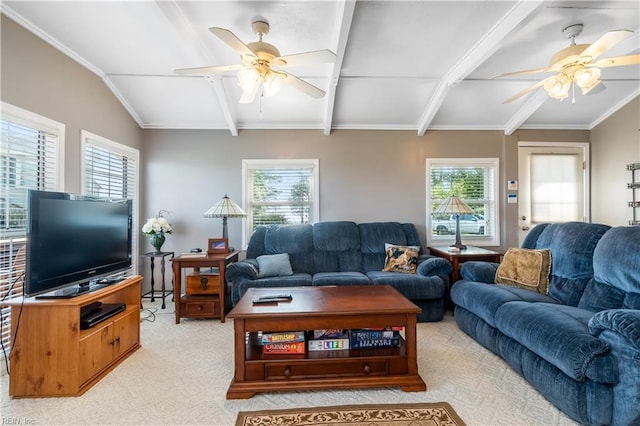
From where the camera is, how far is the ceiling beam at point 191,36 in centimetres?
231

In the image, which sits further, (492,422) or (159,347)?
(159,347)

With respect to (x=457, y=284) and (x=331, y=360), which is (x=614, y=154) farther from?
(x=331, y=360)

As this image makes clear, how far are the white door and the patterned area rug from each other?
3.54 meters

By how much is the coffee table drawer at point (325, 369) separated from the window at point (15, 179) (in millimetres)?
1968

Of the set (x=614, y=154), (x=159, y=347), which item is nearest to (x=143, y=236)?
(x=159, y=347)

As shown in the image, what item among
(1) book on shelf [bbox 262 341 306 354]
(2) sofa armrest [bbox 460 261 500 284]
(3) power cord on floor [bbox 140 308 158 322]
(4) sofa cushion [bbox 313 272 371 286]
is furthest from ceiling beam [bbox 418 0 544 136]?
(3) power cord on floor [bbox 140 308 158 322]

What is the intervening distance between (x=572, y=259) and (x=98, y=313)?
3740 mm

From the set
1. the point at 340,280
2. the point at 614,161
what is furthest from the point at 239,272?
the point at 614,161

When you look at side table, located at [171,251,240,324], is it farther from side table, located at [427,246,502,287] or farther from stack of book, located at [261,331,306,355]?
side table, located at [427,246,502,287]

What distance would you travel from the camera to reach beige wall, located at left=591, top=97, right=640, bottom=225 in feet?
12.6

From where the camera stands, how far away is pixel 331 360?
6.44ft

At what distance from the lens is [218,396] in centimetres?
193

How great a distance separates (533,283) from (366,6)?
2.72m

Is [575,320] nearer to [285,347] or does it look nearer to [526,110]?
[285,347]
